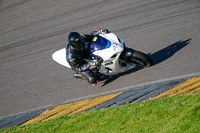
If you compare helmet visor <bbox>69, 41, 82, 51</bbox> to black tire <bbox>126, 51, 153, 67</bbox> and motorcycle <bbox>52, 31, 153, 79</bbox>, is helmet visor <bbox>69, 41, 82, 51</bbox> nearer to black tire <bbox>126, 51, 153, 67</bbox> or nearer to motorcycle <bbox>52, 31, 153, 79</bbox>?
motorcycle <bbox>52, 31, 153, 79</bbox>

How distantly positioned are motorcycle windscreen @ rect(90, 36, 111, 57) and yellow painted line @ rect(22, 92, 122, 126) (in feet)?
3.95

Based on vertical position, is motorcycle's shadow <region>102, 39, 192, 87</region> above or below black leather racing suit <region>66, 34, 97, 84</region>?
below

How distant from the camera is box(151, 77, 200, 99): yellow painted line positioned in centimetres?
824

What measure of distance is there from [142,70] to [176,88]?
1726 mm

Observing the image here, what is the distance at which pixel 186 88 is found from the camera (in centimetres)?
845

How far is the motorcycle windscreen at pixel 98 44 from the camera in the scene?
9.69 meters

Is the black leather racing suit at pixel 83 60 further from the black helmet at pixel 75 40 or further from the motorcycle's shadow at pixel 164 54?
the motorcycle's shadow at pixel 164 54

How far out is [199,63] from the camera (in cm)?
950

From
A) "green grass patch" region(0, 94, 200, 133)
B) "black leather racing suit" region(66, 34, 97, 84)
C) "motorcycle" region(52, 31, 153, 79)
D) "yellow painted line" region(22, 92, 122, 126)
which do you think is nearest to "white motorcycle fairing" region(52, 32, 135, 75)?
"motorcycle" region(52, 31, 153, 79)

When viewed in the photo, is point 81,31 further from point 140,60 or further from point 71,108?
point 71,108

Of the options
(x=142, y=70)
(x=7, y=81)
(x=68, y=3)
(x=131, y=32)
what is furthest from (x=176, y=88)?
(x=68, y=3)

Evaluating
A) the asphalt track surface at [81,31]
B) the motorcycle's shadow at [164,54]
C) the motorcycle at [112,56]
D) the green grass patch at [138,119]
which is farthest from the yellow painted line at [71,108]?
the motorcycle's shadow at [164,54]

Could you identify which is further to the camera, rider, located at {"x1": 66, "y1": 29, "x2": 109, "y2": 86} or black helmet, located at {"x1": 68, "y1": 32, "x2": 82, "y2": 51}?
rider, located at {"x1": 66, "y1": 29, "x2": 109, "y2": 86}

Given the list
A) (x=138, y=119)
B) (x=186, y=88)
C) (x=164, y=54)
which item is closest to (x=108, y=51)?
(x=164, y=54)
